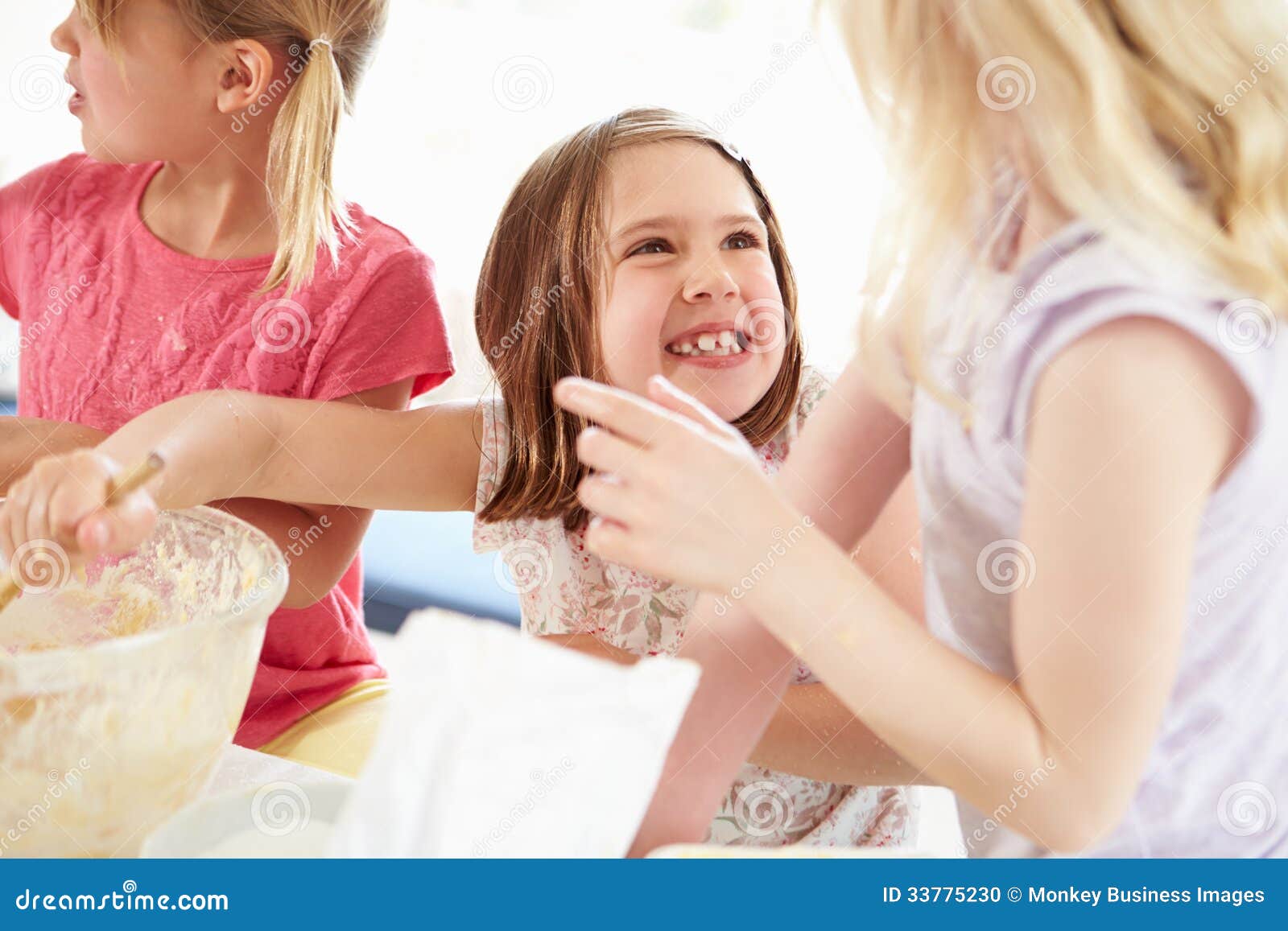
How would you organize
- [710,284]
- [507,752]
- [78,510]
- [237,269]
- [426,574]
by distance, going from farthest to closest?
[426,574]
[237,269]
[710,284]
[78,510]
[507,752]

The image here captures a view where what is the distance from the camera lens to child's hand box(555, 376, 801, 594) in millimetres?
371

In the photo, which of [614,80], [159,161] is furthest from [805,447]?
[614,80]

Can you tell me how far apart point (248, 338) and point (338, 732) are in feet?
0.94

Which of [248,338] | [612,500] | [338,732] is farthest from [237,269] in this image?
[612,500]

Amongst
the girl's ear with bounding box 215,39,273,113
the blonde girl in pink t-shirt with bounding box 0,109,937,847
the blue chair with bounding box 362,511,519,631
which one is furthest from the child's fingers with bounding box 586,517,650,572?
the blue chair with bounding box 362,511,519,631

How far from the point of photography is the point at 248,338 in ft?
2.64

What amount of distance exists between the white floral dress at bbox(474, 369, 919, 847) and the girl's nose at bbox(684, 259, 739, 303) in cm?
12

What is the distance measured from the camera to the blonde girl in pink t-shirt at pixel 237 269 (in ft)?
2.42

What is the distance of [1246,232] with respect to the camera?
1.26 feet

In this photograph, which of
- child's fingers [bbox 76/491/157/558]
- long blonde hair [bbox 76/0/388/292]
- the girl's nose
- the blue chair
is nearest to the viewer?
child's fingers [bbox 76/491/157/558]

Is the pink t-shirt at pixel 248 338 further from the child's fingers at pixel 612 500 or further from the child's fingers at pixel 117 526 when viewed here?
the child's fingers at pixel 612 500

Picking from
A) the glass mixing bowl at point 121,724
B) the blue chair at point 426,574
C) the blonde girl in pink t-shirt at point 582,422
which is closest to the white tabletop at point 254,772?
the glass mixing bowl at point 121,724

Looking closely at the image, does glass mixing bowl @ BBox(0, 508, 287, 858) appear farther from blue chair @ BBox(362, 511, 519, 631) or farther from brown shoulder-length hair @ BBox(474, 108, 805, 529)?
blue chair @ BBox(362, 511, 519, 631)

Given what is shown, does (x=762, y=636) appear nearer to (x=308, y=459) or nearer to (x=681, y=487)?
(x=681, y=487)
